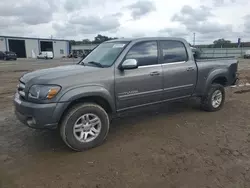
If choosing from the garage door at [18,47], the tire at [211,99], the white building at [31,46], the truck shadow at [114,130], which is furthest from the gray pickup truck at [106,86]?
the garage door at [18,47]

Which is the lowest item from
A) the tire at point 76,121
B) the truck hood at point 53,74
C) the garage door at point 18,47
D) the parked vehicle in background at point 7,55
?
the tire at point 76,121

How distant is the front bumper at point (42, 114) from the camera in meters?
3.55

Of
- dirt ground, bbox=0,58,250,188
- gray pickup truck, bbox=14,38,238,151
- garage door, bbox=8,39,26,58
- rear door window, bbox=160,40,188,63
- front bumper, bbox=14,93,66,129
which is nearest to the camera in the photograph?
dirt ground, bbox=0,58,250,188

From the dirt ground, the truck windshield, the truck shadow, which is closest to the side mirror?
the truck windshield

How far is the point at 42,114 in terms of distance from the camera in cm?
355

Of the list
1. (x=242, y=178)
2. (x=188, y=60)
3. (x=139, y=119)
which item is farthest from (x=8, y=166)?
(x=188, y=60)

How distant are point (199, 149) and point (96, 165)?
1.72 meters

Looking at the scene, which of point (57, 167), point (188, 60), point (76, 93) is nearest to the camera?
point (57, 167)

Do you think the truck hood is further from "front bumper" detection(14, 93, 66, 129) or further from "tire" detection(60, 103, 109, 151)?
"tire" detection(60, 103, 109, 151)

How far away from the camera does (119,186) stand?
2953 mm

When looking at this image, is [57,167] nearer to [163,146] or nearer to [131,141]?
[131,141]

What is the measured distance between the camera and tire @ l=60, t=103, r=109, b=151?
148 inches

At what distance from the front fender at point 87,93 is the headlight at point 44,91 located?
14 cm

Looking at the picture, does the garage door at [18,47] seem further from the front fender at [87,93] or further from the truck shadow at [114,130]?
the front fender at [87,93]
